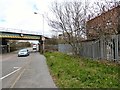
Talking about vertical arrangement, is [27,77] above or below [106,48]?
below

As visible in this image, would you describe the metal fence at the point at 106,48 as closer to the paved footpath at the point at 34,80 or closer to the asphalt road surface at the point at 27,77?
the asphalt road surface at the point at 27,77

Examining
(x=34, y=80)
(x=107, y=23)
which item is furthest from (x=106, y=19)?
(x=34, y=80)

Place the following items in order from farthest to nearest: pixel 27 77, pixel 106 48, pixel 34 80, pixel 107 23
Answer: pixel 106 48 → pixel 107 23 → pixel 27 77 → pixel 34 80

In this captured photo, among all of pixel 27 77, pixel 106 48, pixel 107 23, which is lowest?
pixel 27 77

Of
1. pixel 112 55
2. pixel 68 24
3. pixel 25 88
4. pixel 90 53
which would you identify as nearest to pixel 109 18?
pixel 112 55

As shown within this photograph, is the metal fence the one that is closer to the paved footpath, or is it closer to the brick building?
the brick building

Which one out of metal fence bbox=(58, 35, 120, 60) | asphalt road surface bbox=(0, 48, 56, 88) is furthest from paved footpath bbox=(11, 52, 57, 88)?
metal fence bbox=(58, 35, 120, 60)

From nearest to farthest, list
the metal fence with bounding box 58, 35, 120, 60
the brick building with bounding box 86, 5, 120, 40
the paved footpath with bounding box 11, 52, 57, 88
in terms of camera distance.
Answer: the paved footpath with bounding box 11, 52, 57, 88 → the metal fence with bounding box 58, 35, 120, 60 → the brick building with bounding box 86, 5, 120, 40

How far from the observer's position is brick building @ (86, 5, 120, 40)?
64.7 feet

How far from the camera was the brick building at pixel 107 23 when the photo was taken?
19.7 metres

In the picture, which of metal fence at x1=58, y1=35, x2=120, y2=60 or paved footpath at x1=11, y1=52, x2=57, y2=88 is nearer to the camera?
paved footpath at x1=11, y1=52, x2=57, y2=88

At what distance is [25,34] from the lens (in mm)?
74750

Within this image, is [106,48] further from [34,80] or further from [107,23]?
[34,80]

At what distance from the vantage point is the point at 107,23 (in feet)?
69.2
